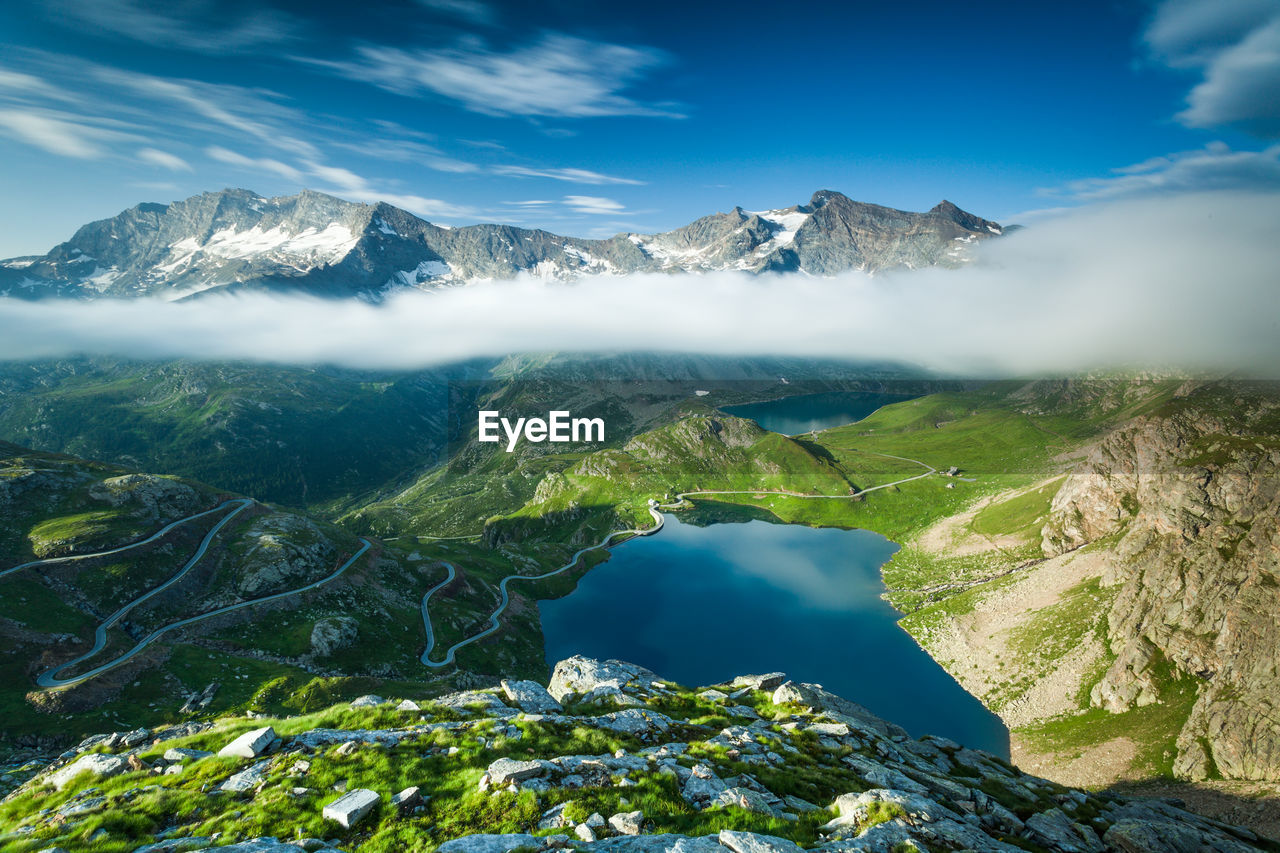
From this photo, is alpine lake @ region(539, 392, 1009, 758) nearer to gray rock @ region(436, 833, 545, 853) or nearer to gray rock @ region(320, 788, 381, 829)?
gray rock @ region(436, 833, 545, 853)

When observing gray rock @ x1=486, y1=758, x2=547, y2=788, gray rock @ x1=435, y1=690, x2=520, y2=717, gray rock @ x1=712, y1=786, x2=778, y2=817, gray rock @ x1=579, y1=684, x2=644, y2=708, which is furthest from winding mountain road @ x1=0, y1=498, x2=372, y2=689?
gray rock @ x1=712, y1=786, x2=778, y2=817

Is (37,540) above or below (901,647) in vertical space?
above

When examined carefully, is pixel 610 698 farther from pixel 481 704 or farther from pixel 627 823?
pixel 627 823

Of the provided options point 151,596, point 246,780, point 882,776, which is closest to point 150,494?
point 151,596

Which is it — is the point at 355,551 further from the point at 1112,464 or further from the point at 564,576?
the point at 1112,464

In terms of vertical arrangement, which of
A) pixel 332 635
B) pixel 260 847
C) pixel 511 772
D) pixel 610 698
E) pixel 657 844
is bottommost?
pixel 332 635

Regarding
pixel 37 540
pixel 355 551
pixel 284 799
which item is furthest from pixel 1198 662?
pixel 37 540
